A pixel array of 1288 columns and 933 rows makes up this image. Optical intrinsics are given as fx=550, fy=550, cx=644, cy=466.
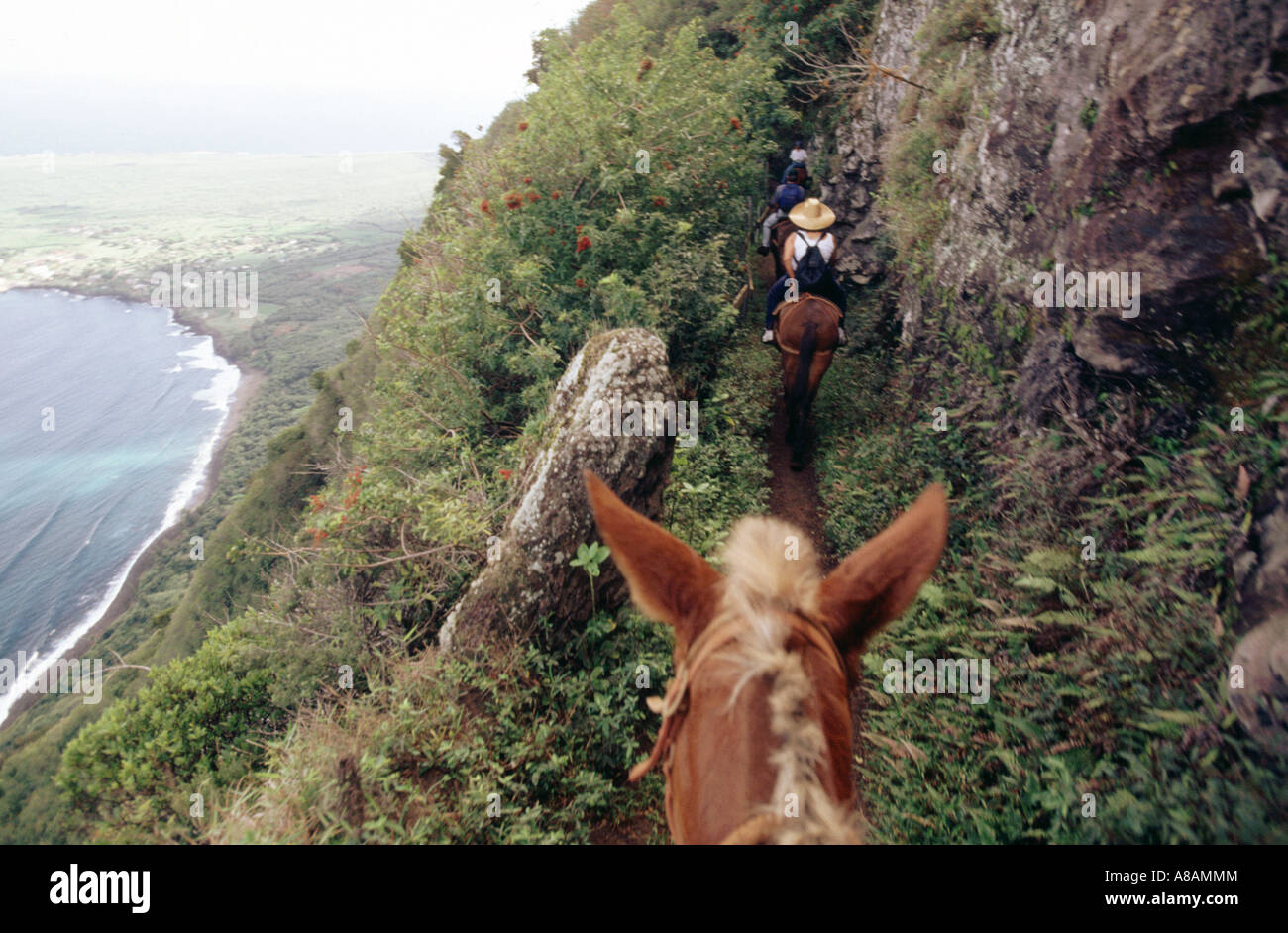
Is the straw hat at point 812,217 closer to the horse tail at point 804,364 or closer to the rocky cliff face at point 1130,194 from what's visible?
the rocky cliff face at point 1130,194

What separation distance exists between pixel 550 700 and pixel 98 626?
4490 centimetres

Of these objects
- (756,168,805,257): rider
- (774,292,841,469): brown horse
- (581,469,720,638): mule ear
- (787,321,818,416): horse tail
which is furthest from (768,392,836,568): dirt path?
(581,469,720,638): mule ear

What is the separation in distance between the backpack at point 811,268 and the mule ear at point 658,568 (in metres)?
6.79

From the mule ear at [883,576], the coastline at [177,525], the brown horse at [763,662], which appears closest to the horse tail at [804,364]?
the brown horse at [763,662]

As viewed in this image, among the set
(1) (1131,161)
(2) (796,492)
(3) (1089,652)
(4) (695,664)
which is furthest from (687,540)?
(1) (1131,161)

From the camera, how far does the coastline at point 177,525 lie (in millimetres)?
30400

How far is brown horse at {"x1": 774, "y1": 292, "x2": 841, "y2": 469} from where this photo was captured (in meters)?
7.38

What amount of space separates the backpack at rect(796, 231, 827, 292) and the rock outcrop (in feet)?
11.3

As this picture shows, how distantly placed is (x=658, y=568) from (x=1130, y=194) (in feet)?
16.9

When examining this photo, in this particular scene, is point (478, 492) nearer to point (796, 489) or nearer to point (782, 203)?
point (796, 489)

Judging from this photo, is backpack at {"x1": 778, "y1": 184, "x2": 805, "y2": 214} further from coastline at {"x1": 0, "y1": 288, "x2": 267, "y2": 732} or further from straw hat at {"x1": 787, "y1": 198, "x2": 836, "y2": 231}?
coastline at {"x1": 0, "y1": 288, "x2": 267, "y2": 732}

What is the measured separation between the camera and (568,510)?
4918 mm

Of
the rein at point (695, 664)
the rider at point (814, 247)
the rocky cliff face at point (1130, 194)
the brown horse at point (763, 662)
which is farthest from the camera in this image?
the rider at point (814, 247)
